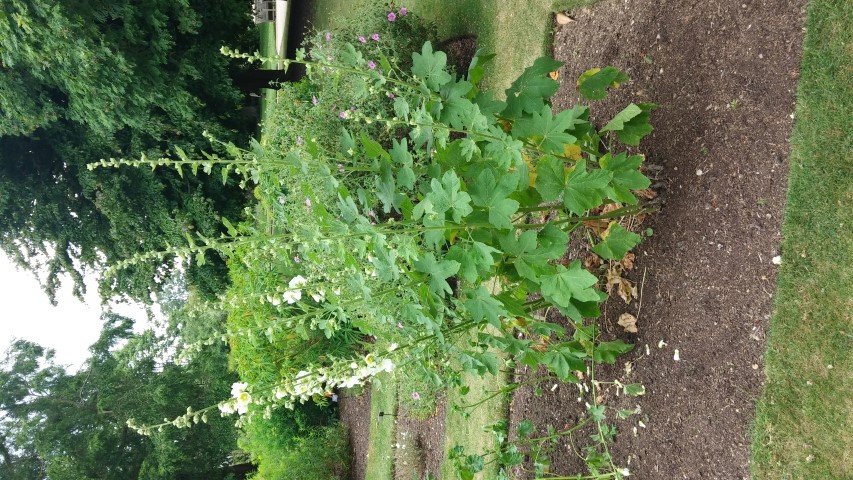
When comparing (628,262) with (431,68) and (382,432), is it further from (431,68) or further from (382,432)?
(382,432)

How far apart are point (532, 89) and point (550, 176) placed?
526 millimetres

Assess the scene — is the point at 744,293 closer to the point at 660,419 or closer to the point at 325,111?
the point at 660,419

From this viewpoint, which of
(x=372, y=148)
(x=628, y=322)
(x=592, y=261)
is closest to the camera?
(x=372, y=148)

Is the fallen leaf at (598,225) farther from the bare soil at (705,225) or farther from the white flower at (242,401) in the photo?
the white flower at (242,401)

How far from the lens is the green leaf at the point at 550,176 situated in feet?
7.88

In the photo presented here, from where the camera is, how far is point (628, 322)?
315 cm

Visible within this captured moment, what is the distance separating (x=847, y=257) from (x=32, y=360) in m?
20.5

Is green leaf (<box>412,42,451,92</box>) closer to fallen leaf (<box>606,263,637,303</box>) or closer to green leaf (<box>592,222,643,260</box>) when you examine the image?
green leaf (<box>592,222,643,260</box>)

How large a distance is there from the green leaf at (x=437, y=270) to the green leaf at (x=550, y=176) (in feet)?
1.68

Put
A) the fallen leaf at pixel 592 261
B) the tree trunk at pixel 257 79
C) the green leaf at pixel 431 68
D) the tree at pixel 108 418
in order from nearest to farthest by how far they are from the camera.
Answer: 1. the green leaf at pixel 431 68
2. the fallen leaf at pixel 592 261
3. the tree trunk at pixel 257 79
4. the tree at pixel 108 418

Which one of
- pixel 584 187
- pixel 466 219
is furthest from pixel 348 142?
→ pixel 584 187

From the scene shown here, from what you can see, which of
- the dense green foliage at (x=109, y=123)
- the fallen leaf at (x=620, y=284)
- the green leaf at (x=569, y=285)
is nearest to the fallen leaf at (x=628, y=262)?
the fallen leaf at (x=620, y=284)

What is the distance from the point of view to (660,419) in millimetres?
2930

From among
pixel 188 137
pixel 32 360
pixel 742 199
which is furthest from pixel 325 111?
pixel 32 360
